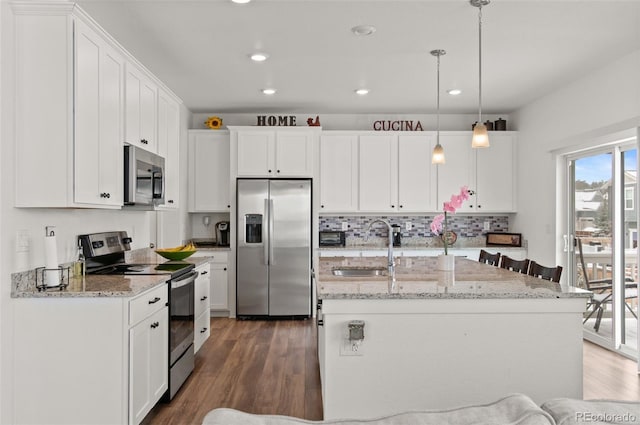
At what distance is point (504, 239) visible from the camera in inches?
238

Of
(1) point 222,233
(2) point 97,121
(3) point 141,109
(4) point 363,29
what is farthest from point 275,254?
(2) point 97,121

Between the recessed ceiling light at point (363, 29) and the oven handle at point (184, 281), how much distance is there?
7.33 ft

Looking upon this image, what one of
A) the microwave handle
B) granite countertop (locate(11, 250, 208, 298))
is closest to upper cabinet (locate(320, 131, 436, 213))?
the microwave handle

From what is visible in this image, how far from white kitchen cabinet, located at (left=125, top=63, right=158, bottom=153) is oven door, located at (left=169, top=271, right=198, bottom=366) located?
1090mm

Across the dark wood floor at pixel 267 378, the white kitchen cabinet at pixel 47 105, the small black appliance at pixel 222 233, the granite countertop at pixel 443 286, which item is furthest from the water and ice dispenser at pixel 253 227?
the white kitchen cabinet at pixel 47 105

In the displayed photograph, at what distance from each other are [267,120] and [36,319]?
4.21 metres

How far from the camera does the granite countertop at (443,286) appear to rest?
7.66 feet

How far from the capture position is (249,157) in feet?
19.1

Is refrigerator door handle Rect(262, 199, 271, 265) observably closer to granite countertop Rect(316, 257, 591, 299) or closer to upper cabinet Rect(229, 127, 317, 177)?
upper cabinet Rect(229, 127, 317, 177)

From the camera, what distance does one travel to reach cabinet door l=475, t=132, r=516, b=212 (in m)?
6.12

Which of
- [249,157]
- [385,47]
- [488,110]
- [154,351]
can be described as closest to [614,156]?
[488,110]

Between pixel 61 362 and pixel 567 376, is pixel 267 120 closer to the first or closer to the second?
pixel 61 362

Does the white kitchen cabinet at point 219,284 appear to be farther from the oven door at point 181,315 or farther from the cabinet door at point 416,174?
the cabinet door at point 416,174

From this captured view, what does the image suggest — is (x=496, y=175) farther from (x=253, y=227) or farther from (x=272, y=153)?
(x=253, y=227)
